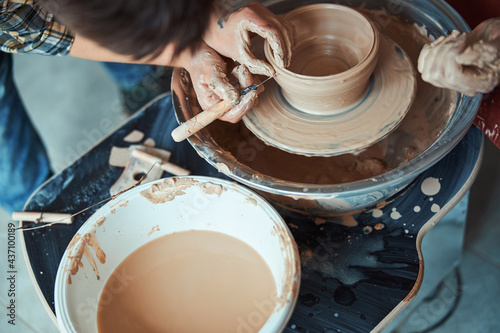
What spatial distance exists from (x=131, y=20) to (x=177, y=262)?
2.24 feet

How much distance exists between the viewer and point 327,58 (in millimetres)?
1479

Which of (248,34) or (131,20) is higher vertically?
(131,20)

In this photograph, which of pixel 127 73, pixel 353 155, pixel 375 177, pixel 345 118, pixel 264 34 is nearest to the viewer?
pixel 375 177

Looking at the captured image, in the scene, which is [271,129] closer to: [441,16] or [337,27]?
[337,27]

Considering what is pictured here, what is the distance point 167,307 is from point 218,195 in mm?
342

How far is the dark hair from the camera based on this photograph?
3.16 ft

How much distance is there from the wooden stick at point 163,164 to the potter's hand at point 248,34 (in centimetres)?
43

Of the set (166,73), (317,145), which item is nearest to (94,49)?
(317,145)

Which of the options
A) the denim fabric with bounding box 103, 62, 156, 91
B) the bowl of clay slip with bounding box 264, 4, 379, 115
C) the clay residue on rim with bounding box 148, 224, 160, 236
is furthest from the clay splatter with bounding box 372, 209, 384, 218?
the denim fabric with bounding box 103, 62, 156, 91

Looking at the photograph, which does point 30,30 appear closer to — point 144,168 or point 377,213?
point 144,168

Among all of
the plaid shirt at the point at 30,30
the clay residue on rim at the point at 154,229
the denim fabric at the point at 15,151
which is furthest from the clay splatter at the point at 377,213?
the denim fabric at the point at 15,151

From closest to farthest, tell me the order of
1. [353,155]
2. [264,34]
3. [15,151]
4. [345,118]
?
[264,34], [345,118], [353,155], [15,151]

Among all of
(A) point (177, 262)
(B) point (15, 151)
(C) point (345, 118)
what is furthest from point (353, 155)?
(B) point (15, 151)

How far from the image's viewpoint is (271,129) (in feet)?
4.46
